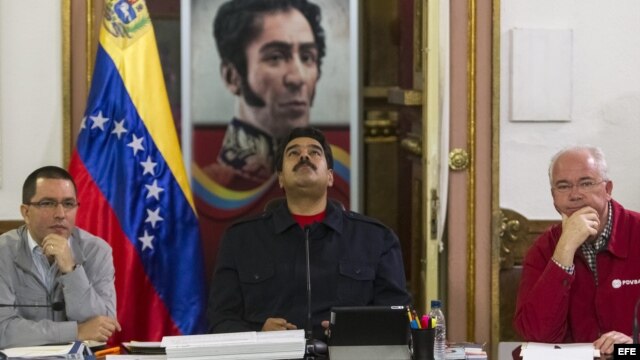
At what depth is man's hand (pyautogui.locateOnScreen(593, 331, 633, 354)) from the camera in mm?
2885

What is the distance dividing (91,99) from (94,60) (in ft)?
0.72

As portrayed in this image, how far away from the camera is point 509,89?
455 cm

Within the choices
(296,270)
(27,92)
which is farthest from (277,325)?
(27,92)

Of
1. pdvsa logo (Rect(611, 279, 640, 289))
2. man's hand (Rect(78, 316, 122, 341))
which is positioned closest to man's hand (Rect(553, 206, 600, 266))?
pdvsa logo (Rect(611, 279, 640, 289))

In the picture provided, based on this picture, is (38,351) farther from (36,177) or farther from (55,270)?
(36,177)

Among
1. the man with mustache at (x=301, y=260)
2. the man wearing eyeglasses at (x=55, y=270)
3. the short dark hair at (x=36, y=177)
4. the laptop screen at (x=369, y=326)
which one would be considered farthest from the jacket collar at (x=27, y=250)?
the laptop screen at (x=369, y=326)

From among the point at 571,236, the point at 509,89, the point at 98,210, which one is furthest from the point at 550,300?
the point at 98,210

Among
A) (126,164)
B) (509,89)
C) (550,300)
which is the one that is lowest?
(550,300)

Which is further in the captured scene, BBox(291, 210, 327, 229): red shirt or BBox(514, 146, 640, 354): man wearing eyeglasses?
BBox(291, 210, 327, 229): red shirt

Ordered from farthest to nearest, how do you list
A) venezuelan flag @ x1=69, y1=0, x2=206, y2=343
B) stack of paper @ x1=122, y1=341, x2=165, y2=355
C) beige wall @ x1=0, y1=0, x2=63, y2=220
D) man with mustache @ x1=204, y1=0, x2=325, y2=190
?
1. man with mustache @ x1=204, y1=0, x2=325, y2=190
2. beige wall @ x1=0, y1=0, x2=63, y2=220
3. venezuelan flag @ x1=69, y1=0, x2=206, y2=343
4. stack of paper @ x1=122, y1=341, x2=165, y2=355

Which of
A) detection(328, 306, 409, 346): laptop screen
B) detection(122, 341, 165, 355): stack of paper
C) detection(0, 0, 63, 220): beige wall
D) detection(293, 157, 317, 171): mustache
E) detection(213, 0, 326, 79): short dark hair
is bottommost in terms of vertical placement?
detection(122, 341, 165, 355): stack of paper

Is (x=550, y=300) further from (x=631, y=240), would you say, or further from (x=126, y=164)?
(x=126, y=164)

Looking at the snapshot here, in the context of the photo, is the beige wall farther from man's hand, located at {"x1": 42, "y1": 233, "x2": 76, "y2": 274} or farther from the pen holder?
the pen holder

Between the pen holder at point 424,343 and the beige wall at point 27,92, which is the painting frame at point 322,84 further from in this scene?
the pen holder at point 424,343
